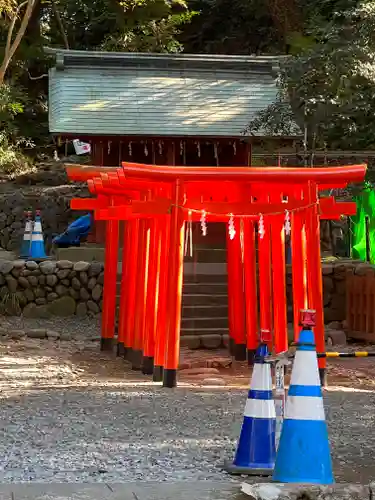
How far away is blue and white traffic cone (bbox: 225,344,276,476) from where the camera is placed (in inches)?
208

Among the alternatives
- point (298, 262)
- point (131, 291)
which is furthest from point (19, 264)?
point (298, 262)

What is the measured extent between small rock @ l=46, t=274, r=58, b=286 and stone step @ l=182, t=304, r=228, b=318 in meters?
2.89

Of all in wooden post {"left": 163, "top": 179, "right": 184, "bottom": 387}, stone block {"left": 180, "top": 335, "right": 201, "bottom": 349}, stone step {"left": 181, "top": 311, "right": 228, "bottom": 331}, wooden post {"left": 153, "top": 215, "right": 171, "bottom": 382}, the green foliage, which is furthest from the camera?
stone step {"left": 181, "top": 311, "right": 228, "bottom": 331}

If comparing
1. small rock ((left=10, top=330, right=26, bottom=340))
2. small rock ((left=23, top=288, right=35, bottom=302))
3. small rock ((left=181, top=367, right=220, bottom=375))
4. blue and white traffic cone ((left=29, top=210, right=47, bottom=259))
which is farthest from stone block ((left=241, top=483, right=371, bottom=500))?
blue and white traffic cone ((left=29, top=210, right=47, bottom=259))

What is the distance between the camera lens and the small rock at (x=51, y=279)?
16.6 m

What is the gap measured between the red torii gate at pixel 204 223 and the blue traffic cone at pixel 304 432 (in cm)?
475

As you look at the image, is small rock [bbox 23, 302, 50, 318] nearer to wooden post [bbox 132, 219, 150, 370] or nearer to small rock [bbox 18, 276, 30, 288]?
small rock [bbox 18, 276, 30, 288]

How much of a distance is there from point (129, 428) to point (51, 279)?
391 inches

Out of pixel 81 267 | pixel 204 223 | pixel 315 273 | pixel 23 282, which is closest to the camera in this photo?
pixel 315 273

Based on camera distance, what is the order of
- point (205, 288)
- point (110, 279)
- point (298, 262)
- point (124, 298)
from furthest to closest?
point (205, 288), point (110, 279), point (124, 298), point (298, 262)

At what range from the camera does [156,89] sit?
19.2 metres

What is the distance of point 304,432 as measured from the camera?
488 cm

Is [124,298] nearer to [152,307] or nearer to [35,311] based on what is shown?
[152,307]

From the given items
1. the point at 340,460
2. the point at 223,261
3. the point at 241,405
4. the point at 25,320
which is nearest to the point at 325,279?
the point at 223,261
